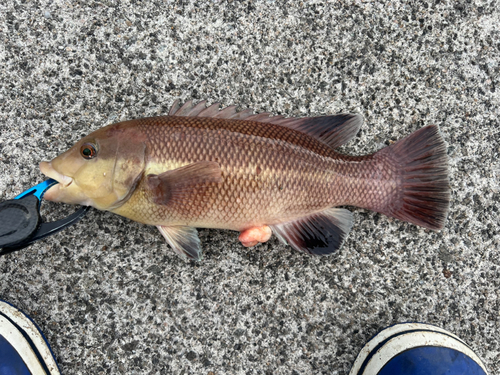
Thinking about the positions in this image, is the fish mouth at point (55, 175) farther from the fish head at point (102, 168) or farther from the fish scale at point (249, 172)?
the fish scale at point (249, 172)

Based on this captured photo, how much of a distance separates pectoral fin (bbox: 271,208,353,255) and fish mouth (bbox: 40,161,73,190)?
3.49 ft

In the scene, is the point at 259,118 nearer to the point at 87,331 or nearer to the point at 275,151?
the point at 275,151

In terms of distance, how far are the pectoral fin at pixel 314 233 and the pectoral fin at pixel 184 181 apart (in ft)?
1.63

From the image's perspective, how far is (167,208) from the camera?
1719mm

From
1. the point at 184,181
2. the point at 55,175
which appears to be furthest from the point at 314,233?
the point at 55,175

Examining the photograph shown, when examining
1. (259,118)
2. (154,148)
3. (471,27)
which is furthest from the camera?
(471,27)

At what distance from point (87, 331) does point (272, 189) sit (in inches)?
53.7

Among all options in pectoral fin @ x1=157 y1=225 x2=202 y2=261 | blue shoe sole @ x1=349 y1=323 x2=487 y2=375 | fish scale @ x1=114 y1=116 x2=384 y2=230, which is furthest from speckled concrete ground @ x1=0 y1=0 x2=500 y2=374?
fish scale @ x1=114 y1=116 x2=384 y2=230

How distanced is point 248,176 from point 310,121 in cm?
51

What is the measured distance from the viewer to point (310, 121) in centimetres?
192

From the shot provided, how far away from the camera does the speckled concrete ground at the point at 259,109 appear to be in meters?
2.03

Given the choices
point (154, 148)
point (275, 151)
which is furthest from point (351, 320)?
point (154, 148)

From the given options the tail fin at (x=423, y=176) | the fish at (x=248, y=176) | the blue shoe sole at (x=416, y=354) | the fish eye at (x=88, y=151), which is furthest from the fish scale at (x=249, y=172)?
the blue shoe sole at (x=416, y=354)

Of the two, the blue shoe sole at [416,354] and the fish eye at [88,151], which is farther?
the blue shoe sole at [416,354]
